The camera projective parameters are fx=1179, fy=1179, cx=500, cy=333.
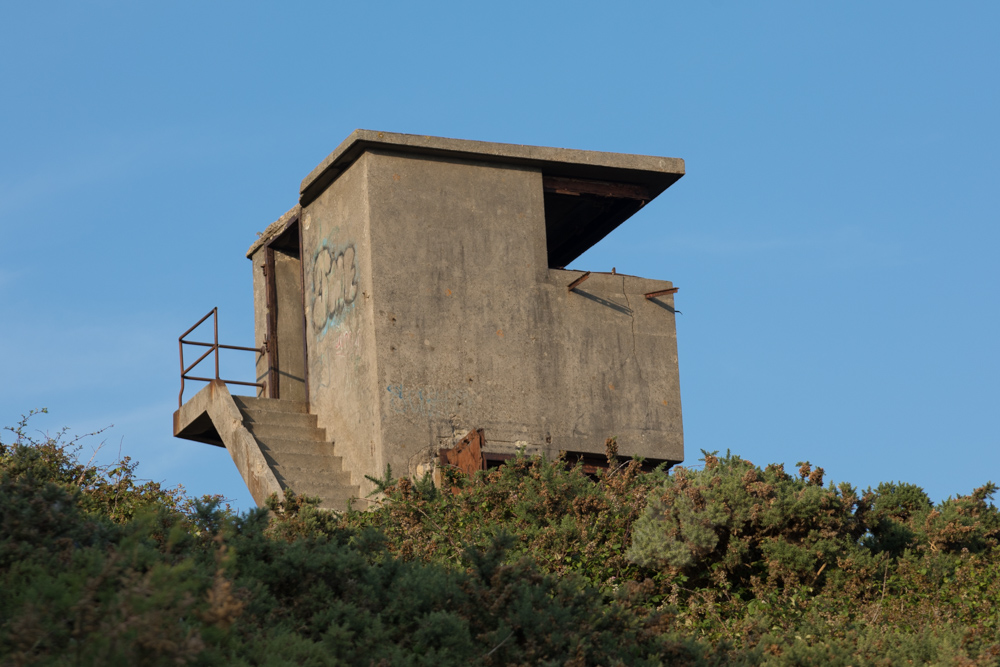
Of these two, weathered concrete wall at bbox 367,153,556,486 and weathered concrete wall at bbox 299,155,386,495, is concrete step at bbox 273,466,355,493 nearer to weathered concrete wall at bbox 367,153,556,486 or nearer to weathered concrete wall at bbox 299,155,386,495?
weathered concrete wall at bbox 299,155,386,495

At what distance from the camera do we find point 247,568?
6594 mm

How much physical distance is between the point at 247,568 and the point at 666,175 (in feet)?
33.0

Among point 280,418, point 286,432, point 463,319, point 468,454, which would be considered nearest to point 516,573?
point 468,454

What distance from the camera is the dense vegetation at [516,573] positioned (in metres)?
4.92

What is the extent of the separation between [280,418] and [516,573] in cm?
800

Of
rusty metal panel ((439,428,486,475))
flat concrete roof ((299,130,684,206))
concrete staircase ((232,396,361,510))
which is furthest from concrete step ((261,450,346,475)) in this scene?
flat concrete roof ((299,130,684,206))

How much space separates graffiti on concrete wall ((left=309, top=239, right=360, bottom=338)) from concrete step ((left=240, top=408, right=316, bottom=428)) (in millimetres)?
1038

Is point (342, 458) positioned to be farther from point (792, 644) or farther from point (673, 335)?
point (792, 644)

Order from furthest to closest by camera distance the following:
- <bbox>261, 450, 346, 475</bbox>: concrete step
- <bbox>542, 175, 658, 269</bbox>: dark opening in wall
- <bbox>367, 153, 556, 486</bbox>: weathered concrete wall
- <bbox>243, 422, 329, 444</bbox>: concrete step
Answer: <bbox>542, 175, 658, 269</bbox>: dark opening in wall, <bbox>243, 422, 329, 444</bbox>: concrete step, <bbox>261, 450, 346, 475</bbox>: concrete step, <bbox>367, 153, 556, 486</bbox>: weathered concrete wall

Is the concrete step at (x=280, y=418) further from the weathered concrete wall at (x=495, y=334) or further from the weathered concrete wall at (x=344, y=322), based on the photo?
the weathered concrete wall at (x=495, y=334)

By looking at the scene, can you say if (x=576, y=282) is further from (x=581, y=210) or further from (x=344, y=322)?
(x=344, y=322)

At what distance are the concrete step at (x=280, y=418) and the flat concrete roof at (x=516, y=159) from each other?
111 inches

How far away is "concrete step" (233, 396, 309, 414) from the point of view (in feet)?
47.9

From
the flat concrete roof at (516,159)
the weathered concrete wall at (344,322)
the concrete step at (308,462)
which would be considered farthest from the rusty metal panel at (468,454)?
the flat concrete roof at (516,159)
